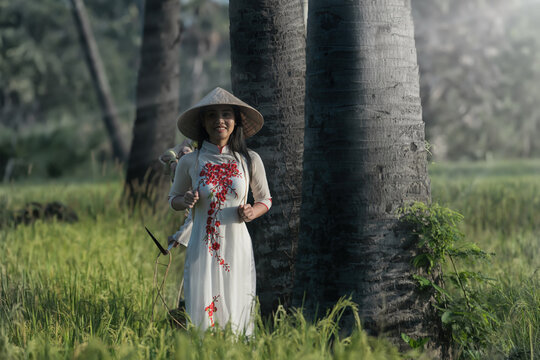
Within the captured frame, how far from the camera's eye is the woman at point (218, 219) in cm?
351

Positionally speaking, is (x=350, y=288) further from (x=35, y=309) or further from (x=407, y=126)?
(x=35, y=309)

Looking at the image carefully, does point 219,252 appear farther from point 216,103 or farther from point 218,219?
point 216,103

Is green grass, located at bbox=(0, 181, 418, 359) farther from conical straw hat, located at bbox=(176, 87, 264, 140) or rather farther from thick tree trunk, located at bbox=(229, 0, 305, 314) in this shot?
conical straw hat, located at bbox=(176, 87, 264, 140)

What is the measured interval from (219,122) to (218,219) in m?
0.58

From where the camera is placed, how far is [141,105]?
31.0 feet

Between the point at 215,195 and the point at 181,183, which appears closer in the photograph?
the point at 215,195

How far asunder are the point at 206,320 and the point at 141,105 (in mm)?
6440

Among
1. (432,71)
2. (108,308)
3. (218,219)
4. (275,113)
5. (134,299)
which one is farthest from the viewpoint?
(432,71)

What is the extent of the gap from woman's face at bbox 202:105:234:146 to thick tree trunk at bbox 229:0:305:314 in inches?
21.9

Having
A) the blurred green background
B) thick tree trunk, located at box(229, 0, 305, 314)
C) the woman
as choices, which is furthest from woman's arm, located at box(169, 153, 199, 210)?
the blurred green background

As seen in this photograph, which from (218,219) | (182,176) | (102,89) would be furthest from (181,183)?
(102,89)

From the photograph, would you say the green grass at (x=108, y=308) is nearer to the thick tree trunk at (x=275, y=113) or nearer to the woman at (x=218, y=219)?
the woman at (x=218, y=219)

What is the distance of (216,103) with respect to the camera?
3.48 metres

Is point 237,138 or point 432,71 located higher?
point 432,71
